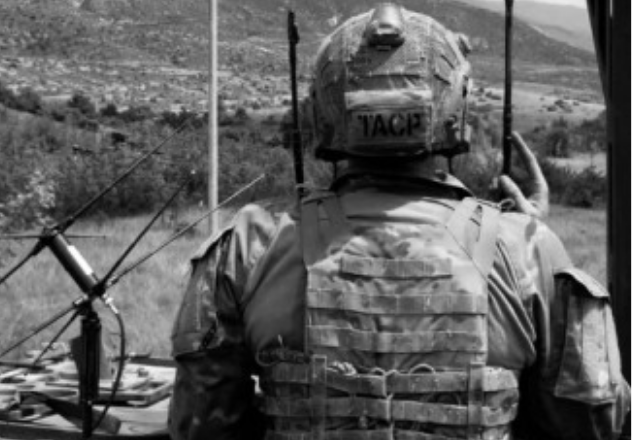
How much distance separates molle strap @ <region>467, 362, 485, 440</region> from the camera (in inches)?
95.0

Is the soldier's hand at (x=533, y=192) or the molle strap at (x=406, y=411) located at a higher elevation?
the soldier's hand at (x=533, y=192)

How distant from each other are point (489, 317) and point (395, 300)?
7.5 inches

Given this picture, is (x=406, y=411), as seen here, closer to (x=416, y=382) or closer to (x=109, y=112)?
(x=416, y=382)

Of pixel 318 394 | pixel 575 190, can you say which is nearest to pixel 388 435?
pixel 318 394

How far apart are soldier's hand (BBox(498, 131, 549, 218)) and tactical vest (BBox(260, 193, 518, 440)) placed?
0.38 meters

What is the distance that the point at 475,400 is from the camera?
95.3 inches

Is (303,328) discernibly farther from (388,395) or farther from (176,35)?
(176,35)

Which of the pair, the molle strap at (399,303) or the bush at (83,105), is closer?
the molle strap at (399,303)

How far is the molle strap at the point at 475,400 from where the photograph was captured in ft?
7.91

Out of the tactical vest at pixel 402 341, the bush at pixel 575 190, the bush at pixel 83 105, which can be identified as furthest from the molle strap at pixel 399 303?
the bush at pixel 83 105

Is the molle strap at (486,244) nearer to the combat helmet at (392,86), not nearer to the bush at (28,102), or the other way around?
the combat helmet at (392,86)

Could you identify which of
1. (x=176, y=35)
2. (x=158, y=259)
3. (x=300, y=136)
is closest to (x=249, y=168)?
(x=158, y=259)

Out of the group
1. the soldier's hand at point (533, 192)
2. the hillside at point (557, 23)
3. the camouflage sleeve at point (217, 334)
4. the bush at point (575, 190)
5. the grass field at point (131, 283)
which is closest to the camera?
the camouflage sleeve at point (217, 334)

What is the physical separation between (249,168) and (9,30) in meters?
18.8
